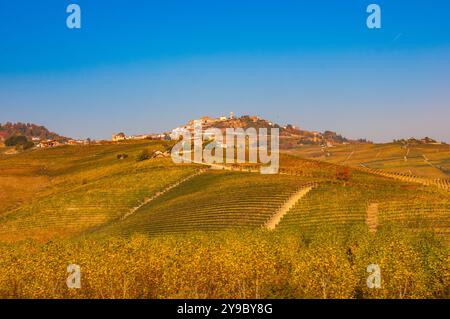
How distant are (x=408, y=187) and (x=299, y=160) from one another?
5510 centimetres

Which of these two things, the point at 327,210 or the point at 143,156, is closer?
the point at 327,210

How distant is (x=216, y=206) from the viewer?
9262 centimetres

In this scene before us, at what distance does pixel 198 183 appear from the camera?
121125 mm

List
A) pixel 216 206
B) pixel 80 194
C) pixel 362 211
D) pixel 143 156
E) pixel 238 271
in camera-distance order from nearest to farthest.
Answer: pixel 238 271, pixel 362 211, pixel 216 206, pixel 80 194, pixel 143 156

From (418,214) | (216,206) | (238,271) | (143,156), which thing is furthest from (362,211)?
(143,156)

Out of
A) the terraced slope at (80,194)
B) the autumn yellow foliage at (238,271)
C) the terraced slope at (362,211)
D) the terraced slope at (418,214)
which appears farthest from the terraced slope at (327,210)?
the terraced slope at (80,194)

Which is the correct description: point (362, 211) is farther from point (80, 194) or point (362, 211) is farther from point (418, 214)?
point (80, 194)

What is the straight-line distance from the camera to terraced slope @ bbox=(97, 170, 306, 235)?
269 feet

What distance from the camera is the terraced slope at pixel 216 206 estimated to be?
82.1m

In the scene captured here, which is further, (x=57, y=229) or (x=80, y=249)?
(x=57, y=229)

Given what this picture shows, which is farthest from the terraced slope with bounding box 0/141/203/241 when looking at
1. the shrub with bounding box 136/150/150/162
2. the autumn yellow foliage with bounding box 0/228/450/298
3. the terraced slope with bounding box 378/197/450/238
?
the terraced slope with bounding box 378/197/450/238

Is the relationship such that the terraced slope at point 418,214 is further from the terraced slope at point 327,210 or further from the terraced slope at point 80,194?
the terraced slope at point 80,194
